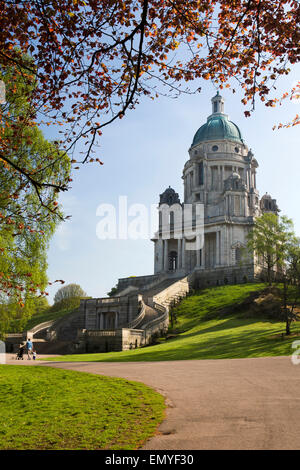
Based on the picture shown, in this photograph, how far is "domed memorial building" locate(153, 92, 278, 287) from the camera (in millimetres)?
68625

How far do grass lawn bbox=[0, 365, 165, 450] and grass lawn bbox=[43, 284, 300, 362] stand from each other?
11.8m

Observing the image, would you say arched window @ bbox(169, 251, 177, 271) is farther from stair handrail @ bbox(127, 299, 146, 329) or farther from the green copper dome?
stair handrail @ bbox(127, 299, 146, 329)

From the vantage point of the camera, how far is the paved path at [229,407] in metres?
7.00

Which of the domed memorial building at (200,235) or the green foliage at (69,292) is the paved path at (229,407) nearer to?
the domed memorial building at (200,235)

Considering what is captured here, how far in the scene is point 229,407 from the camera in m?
9.54

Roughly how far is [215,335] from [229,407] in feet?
73.6

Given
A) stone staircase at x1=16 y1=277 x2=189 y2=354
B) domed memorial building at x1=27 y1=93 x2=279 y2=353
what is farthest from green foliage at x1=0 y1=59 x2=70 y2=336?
domed memorial building at x1=27 y1=93 x2=279 y2=353

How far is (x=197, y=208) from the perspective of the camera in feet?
251

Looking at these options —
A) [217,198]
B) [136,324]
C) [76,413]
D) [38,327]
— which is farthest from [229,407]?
[217,198]

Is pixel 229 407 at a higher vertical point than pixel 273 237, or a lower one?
lower

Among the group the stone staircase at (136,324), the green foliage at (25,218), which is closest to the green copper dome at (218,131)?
the stone staircase at (136,324)

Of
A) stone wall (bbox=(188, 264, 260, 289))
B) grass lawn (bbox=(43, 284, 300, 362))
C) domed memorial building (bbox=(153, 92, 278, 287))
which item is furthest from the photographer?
domed memorial building (bbox=(153, 92, 278, 287))

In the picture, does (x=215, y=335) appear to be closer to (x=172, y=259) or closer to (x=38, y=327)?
(x=38, y=327)
